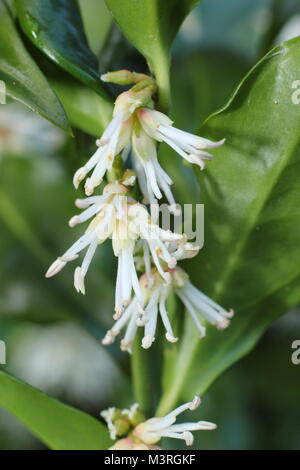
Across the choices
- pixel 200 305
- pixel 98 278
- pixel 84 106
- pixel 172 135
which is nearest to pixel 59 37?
pixel 84 106

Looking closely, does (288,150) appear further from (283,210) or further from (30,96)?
(30,96)

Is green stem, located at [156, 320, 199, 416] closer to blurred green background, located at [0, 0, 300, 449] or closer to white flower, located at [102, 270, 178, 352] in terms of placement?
white flower, located at [102, 270, 178, 352]

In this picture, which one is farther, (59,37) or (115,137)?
(59,37)

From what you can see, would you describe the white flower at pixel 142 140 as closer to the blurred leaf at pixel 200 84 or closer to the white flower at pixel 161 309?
the white flower at pixel 161 309

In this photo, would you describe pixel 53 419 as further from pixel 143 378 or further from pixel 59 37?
pixel 59 37

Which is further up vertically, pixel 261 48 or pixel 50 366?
pixel 261 48

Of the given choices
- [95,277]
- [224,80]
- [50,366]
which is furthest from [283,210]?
[50,366]
